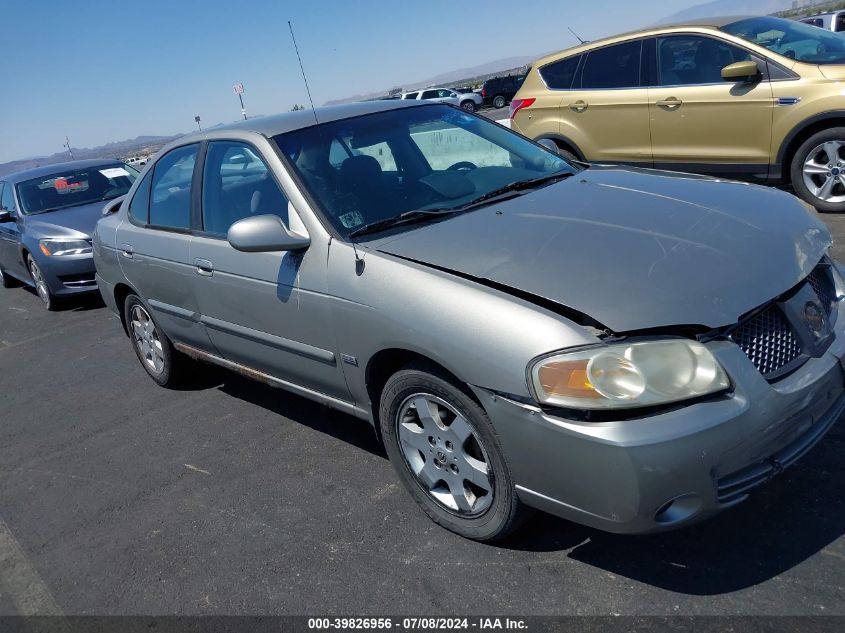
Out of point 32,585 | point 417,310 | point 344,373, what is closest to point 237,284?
point 344,373

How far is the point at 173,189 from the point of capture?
14.7 ft

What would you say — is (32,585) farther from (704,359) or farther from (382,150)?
(704,359)

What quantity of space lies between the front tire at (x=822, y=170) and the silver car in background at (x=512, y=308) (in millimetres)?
3394

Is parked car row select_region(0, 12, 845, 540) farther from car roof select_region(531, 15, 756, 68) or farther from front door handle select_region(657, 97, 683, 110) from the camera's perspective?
car roof select_region(531, 15, 756, 68)

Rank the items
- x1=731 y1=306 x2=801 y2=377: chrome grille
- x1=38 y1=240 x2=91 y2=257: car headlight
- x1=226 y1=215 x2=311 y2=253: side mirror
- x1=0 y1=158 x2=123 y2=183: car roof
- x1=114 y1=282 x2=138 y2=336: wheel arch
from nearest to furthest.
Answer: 1. x1=731 y1=306 x2=801 y2=377: chrome grille
2. x1=226 y1=215 x2=311 y2=253: side mirror
3. x1=114 y1=282 x2=138 y2=336: wheel arch
4. x1=38 y1=240 x2=91 y2=257: car headlight
5. x1=0 y1=158 x2=123 y2=183: car roof

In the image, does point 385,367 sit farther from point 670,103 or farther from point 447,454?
point 670,103

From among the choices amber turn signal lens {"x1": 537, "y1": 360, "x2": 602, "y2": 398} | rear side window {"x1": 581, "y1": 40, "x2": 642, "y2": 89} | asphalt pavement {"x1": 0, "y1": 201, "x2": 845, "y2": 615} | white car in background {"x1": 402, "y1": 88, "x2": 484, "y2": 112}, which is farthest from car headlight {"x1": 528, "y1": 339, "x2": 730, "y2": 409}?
white car in background {"x1": 402, "y1": 88, "x2": 484, "y2": 112}

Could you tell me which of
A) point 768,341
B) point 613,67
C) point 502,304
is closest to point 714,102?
point 613,67

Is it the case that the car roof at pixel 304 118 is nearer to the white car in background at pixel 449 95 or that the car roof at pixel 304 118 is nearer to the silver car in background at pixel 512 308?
the silver car in background at pixel 512 308

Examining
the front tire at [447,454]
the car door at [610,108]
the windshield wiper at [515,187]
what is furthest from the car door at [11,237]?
the front tire at [447,454]

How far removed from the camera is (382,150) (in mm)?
3875

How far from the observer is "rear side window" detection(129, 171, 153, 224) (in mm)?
4789

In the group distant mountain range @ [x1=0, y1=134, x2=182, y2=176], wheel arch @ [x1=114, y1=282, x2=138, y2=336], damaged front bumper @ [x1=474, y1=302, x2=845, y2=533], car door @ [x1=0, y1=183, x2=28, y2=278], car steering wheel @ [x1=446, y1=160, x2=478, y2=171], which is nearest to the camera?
damaged front bumper @ [x1=474, y1=302, x2=845, y2=533]

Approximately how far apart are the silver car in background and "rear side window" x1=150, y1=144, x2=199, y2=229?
41mm
